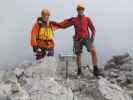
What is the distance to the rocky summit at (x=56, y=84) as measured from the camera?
56.0ft

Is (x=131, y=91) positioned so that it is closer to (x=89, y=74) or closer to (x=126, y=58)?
(x=89, y=74)

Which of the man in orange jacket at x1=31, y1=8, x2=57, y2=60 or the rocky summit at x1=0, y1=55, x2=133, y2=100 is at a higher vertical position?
the man in orange jacket at x1=31, y1=8, x2=57, y2=60

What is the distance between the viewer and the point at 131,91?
67.5 ft

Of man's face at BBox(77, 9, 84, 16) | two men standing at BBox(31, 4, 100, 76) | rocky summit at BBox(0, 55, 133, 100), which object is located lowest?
rocky summit at BBox(0, 55, 133, 100)

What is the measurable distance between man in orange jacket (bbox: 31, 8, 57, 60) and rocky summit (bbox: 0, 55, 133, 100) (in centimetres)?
92

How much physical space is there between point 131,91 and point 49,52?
421 cm

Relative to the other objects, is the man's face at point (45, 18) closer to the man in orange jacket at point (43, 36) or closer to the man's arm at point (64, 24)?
the man in orange jacket at point (43, 36)

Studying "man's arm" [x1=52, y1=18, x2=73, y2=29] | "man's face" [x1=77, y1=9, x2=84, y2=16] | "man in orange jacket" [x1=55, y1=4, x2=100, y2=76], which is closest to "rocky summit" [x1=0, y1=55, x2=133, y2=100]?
"man in orange jacket" [x1=55, y1=4, x2=100, y2=76]

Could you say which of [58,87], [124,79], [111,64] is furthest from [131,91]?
[111,64]

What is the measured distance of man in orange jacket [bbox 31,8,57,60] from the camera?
73.5 feet

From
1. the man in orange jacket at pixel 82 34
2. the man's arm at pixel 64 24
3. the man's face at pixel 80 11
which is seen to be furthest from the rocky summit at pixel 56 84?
the man's face at pixel 80 11

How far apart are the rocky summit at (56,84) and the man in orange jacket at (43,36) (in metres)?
0.92

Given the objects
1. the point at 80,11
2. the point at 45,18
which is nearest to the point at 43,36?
the point at 45,18

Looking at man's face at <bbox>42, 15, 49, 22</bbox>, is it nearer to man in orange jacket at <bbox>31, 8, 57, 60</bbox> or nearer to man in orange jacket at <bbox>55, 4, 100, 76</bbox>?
man in orange jacket at <bbox>31, 8, 57, 60</bbox>
